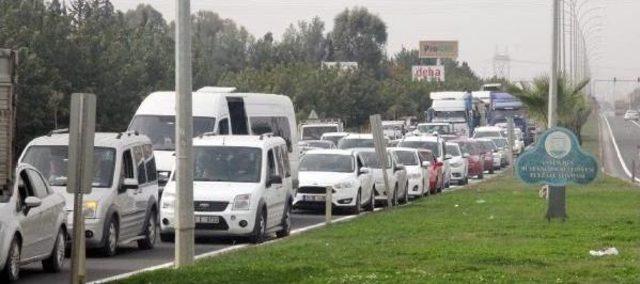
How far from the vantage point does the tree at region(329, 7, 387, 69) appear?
461 feet

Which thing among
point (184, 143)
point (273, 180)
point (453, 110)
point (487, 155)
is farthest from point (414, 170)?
point (453, 110)

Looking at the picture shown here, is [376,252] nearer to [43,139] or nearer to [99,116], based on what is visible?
[43,139]

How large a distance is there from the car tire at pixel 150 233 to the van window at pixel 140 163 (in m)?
0.57

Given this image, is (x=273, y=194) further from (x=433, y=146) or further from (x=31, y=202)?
(x=433, y=146)

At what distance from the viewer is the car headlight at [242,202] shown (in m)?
24.4

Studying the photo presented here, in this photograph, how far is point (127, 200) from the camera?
74.4 feet

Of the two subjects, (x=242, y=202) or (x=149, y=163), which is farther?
(x=149, y=163)

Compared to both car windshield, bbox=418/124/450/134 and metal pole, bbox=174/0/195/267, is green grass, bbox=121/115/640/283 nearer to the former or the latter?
metal pole, bbox=174/0/195/267

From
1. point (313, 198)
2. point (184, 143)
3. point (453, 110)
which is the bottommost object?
point (313, 198)

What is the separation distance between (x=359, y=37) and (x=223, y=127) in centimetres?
10946

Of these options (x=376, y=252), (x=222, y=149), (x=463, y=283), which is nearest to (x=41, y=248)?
(x=376, y=252)

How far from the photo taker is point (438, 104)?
76000mm

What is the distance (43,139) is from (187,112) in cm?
592

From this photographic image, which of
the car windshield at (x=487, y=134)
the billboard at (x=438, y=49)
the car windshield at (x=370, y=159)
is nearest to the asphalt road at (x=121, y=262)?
the car windshield at (x=370, y=159)
